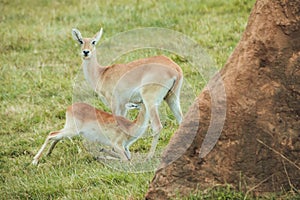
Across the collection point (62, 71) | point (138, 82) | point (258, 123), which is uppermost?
point (258, 123)

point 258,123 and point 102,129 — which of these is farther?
point 102,129

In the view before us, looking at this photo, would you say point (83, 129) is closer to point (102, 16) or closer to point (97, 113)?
point (97, 113)

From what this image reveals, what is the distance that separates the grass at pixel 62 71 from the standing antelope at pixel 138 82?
1.18 ft

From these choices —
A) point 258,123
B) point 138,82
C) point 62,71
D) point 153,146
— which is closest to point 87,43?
point 138,82

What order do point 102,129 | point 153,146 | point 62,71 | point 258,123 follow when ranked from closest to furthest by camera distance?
point 258,123, point 153,146, point 102,129, point 62,71

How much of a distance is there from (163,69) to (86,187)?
2.05 metres

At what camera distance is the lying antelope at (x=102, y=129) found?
772 cm

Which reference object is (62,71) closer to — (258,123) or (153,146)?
(153,146)

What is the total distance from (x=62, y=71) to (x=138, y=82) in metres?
2.77

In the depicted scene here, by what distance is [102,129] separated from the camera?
25.6ft

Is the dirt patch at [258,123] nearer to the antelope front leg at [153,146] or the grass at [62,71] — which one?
the grass at [62,71]

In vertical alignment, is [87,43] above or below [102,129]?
above

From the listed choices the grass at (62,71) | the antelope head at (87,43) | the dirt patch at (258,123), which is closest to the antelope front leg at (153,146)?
the grass at (62,71)

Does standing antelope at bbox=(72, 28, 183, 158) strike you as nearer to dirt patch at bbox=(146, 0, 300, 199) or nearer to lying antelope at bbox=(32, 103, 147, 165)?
lying antelope at bbox=(32, 103, 147, 165)
